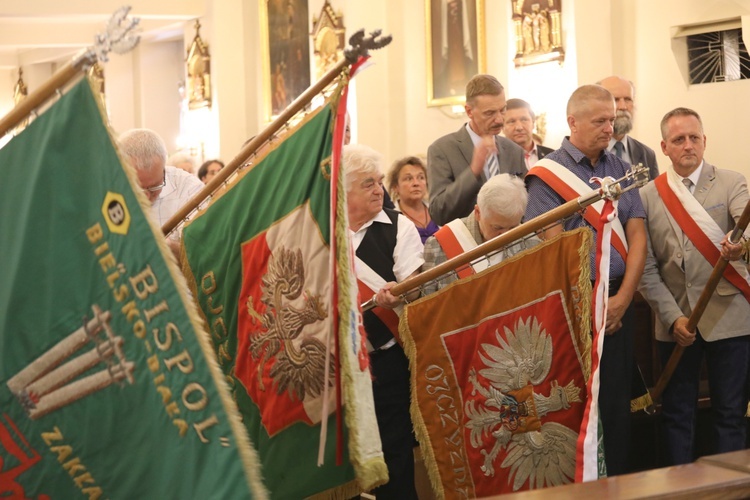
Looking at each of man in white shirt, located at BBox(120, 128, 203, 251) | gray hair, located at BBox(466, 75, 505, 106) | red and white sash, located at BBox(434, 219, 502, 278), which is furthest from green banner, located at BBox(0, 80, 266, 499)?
gray hair, located at BBox(466, 75, 505, 106)

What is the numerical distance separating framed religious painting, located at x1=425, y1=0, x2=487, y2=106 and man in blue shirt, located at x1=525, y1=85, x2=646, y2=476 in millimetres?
7377

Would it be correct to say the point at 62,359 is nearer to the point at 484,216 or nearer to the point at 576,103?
the point at 484,216

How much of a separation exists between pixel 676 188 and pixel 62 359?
121 inches

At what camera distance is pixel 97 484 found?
249 centimetres

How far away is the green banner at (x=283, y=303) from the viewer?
315 cm

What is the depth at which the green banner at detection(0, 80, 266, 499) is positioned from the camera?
2410 millimetres

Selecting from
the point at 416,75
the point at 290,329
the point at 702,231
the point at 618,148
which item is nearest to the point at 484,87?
the point at 618,148

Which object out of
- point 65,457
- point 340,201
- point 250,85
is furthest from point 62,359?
→ point 250,85

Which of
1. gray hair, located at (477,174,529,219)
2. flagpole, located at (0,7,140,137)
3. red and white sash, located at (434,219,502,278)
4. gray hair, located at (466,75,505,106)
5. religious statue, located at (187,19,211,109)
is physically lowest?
red and white sash, located at (434,219,502,278)

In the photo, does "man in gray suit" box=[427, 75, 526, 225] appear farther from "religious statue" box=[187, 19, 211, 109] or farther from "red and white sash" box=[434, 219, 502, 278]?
"religious statue" box=[187, 19, 211, 109]

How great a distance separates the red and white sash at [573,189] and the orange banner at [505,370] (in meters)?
0.41

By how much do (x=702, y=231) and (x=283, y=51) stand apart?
1087 cm

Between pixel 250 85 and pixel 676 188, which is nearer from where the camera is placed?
pixel 676 188

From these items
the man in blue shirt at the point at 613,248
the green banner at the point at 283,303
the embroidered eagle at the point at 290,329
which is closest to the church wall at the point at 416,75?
the man in blue shirt at the point at 613,248
